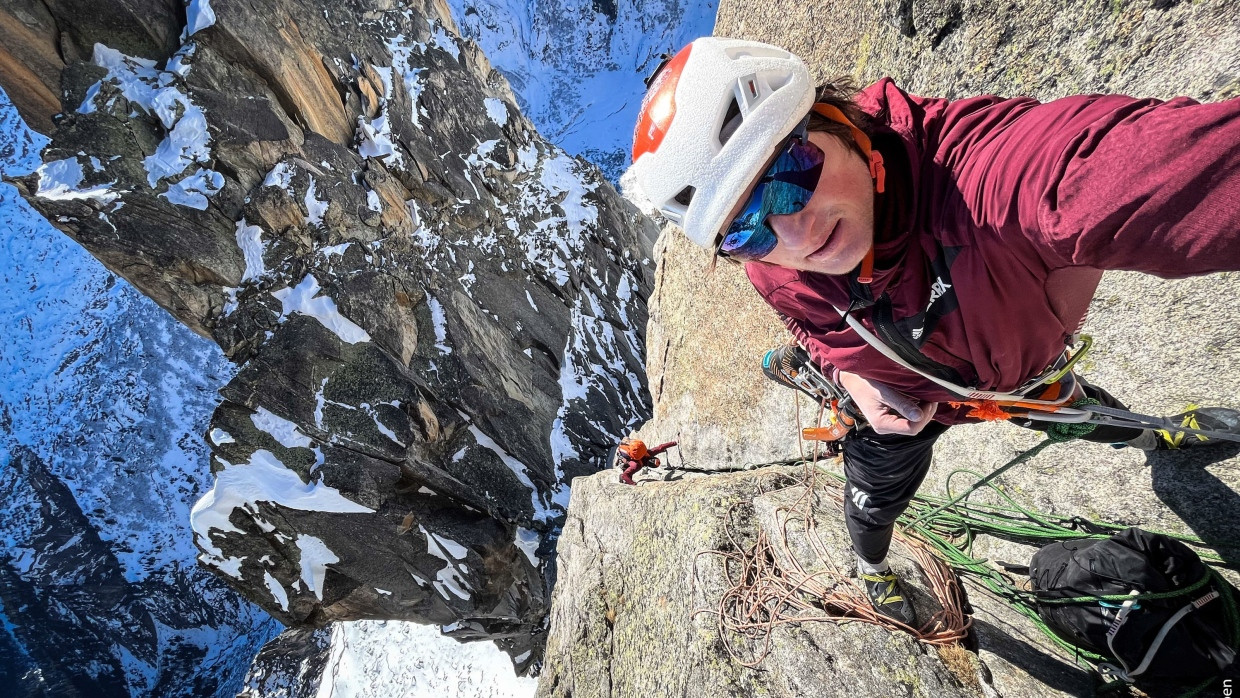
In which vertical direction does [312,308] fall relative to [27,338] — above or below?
above

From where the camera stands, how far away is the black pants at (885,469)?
9.04 feet

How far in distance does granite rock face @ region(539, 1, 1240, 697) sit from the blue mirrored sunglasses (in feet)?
7.37

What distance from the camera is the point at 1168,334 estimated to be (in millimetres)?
2900

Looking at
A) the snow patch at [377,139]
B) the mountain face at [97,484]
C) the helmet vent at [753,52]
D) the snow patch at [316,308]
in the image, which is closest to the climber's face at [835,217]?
the helmet vent at [753,52]

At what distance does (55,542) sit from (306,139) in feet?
169

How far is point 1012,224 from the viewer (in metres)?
1.51

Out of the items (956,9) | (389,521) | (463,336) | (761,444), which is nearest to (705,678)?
(761,444)

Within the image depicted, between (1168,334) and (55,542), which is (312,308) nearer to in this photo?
(1168,334)

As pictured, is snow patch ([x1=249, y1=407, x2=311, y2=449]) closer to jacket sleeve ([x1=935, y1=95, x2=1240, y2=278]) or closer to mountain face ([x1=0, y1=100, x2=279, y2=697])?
jacket sleeve ([x1=935, y1=95, x2=1240, y2=278])

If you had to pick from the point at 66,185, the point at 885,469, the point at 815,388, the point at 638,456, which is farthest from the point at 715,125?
the point at 66,185

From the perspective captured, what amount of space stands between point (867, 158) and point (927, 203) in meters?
0.25

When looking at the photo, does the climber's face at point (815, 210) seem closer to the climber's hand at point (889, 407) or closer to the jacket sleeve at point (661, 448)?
the climber's hand at point (889, 407)

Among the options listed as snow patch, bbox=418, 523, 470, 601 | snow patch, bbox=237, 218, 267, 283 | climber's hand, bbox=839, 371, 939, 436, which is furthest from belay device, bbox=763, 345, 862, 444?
snow patch, bbox=237, 218, 267, 283

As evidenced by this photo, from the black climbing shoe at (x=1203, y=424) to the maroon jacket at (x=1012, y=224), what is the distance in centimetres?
124
